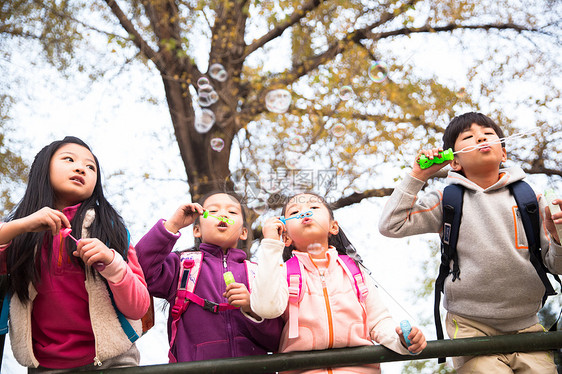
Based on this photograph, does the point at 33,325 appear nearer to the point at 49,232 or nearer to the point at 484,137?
the point at 49,232

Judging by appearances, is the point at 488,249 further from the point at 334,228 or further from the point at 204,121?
the point at 204,121

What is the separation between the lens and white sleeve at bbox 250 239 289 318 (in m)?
2.19

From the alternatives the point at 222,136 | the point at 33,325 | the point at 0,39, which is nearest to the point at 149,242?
the point at 33,325

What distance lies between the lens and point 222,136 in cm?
774

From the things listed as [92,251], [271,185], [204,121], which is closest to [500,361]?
[92,251]

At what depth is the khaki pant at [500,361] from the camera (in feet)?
7.54

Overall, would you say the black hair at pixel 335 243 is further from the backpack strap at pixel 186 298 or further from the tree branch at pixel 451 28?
the tree branch at pixel 451 28

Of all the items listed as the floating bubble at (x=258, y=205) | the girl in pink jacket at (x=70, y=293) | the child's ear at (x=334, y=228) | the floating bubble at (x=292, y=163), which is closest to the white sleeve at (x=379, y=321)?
the child's ear at (x=334, y=228)

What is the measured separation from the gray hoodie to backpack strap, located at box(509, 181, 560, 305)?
0.07 ft

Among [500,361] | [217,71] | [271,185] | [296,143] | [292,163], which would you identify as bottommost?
[500,361]

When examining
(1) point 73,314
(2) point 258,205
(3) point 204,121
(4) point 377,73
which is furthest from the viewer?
(3) point 204,121

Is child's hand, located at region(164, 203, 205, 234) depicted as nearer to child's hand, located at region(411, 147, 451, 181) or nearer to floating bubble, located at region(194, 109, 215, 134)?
child's hand, located at region(411, 147, 451, 181)

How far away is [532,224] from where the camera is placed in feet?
8.07

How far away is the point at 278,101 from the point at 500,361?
3.67 m
